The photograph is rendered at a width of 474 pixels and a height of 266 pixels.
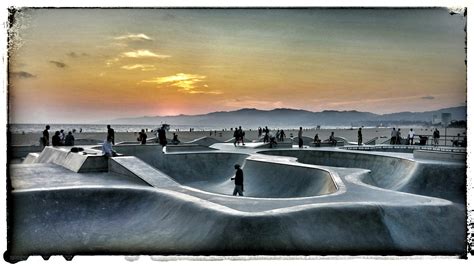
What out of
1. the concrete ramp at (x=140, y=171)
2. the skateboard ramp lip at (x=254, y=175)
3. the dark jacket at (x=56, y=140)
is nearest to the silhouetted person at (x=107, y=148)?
the concrete ramp at (x=140, y=171)

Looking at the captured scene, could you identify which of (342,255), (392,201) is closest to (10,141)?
(342,255)

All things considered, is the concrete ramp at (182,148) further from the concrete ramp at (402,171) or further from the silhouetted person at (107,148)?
the silhouetted person at (107,148)

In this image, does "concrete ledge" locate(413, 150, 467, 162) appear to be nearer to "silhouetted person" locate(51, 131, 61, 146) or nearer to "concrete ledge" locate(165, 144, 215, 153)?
"concrete ledge" locate(165, 144, 215, 153)

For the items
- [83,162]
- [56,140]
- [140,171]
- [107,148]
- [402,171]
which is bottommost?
[402,171]

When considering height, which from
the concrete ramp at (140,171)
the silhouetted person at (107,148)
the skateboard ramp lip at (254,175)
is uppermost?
the silhouetted person at (107,148)

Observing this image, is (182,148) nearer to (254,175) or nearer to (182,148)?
(182,148)

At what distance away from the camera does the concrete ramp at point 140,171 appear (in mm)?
12677

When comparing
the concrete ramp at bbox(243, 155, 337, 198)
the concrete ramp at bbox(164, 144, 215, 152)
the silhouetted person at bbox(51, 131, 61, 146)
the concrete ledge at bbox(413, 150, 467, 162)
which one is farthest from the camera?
the concrete ramp at bbox(164, 144, 215, 152)

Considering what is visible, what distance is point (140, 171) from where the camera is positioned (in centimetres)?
1383

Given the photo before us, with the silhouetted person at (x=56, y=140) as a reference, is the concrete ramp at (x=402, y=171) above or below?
below

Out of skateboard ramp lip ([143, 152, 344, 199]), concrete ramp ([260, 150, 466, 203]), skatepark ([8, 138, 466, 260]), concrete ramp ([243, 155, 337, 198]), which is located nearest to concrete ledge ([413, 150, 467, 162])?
concrete ramp ([260, 150, 466, 203])

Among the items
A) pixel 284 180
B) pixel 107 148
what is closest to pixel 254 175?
pixel 284 180

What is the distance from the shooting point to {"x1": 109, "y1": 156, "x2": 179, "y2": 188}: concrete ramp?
12.7 metres

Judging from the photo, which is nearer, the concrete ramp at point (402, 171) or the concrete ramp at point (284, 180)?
the concrete ramp at point (284, 180)
